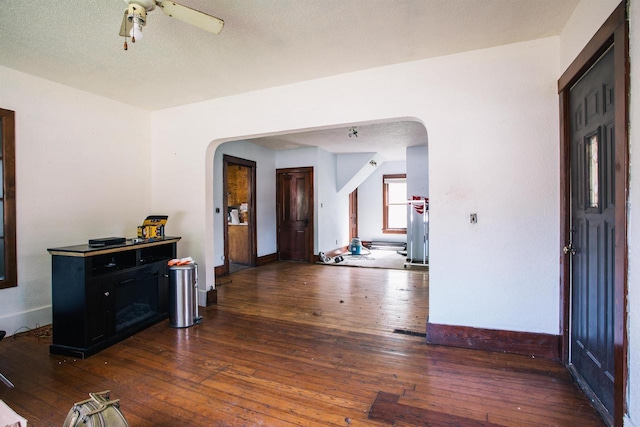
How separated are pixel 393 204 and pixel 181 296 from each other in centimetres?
755

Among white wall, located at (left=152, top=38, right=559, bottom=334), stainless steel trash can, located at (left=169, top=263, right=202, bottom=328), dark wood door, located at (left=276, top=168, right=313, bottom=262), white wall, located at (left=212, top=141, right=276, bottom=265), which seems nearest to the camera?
white wall, located at (left=152, top=38, right=559, bottom=334)

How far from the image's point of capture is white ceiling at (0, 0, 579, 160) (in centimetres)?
220

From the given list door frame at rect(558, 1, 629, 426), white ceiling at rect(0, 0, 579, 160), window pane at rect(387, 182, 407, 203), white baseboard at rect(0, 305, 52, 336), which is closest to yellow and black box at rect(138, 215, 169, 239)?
white baseboard at rect(0, 305, 52, 336)

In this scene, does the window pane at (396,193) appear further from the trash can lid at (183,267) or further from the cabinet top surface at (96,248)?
the cabinet top surface at (96,248)

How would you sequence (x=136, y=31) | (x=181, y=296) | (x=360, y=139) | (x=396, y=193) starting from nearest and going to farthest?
(x=136, y=31)
(x=181, y=296)
(x=360, y=139)
(x=396, y=193)

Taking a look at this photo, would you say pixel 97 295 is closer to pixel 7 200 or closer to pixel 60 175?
pixel 7 200

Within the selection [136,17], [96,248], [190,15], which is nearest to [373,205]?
[96,248]

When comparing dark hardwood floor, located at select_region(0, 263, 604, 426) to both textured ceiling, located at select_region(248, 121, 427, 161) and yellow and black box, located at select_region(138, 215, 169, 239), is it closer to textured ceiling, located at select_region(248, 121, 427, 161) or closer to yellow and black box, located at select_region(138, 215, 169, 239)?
yellow and black box, located at select_region(138, 215, 169, 239)

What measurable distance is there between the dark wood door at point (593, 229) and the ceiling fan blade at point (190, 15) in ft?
7.57

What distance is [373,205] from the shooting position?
398 inches

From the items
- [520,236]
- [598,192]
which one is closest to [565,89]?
[598,192]

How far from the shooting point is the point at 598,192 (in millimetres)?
1994

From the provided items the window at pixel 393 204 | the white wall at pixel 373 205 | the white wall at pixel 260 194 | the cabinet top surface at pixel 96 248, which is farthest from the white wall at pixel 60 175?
the window at pixel 393 204

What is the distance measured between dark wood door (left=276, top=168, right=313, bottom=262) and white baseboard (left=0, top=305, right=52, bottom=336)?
4605mm
